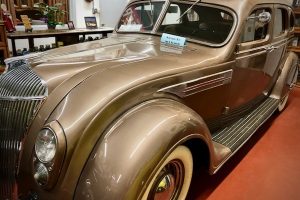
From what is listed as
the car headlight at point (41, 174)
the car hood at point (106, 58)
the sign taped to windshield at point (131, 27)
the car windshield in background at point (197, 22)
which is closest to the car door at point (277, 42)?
the car windshield in background at point (197, 22)

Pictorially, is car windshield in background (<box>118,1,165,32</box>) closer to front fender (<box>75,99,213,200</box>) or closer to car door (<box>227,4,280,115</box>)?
car door (<box>227,4,280,115</box>)

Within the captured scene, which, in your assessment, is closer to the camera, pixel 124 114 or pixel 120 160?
pixel 120 160

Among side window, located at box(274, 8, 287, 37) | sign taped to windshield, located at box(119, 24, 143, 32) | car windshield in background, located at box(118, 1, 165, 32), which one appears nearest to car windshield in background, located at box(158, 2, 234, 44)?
car windshield in background, located at box(118, 1, 165, 32)

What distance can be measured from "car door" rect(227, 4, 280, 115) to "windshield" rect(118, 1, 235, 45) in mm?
181

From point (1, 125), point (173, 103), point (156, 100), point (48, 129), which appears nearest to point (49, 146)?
point (48, 129)

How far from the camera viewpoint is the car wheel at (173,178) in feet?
5.11

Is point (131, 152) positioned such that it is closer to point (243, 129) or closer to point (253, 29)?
point (243, 129)

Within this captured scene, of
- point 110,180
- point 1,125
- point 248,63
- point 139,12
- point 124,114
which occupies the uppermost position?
point 139,12

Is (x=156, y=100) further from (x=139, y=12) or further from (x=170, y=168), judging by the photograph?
(x=139, y=12)

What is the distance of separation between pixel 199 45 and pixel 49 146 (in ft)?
4.69

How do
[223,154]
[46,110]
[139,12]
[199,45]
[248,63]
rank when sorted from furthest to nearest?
[139,12] < [248,63] < [199,45] < [223,154] < [46,110]

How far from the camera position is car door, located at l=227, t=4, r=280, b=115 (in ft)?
7.94

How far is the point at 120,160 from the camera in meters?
1.33

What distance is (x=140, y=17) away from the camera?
2.71 meters
